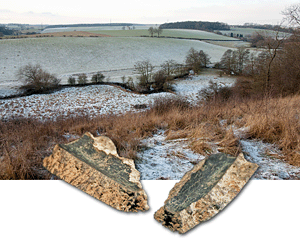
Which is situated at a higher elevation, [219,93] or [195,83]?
[219,93]

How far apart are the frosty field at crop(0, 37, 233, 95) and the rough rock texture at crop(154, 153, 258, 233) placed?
26.4 m

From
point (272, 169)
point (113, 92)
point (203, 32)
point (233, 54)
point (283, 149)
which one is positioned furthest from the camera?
point (203, 32)

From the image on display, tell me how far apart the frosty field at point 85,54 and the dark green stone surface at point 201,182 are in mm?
26310

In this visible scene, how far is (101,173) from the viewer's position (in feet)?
6.35

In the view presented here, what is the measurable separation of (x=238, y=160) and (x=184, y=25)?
73.0 meters

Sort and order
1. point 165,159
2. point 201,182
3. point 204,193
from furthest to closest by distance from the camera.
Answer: point 165,159
point 201,182
point 204,193

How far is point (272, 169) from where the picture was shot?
224 cm

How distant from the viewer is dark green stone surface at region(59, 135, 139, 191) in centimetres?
195

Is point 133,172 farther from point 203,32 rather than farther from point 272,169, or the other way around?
point 203,32

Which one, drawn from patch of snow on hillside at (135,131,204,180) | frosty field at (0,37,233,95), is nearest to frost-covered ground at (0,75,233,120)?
frosty field at (0,37,233,95)

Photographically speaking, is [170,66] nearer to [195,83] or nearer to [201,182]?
[195,83]

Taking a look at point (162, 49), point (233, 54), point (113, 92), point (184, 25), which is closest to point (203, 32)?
point (184, 25)

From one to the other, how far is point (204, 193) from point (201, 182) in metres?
0.15

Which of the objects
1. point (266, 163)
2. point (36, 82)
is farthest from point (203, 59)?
point (266, 163)
